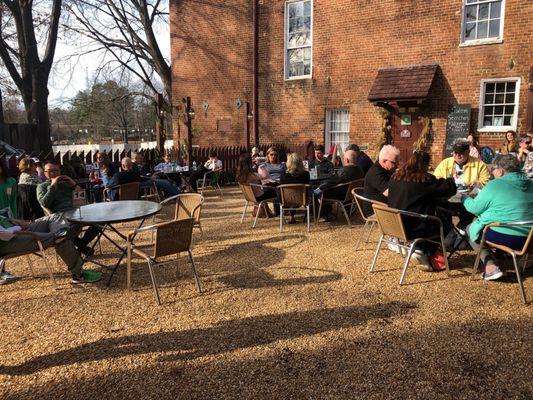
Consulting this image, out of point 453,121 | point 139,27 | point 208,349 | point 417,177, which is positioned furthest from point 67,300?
point 139,27

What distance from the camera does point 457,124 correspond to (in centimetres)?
1191

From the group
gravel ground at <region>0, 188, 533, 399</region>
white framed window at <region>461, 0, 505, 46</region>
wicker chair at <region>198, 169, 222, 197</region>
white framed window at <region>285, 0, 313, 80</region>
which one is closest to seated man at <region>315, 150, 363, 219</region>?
gravel ground at <region>0, 188, 533, 399</region>

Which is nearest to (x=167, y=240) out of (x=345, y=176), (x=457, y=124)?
(x=345, y=176)

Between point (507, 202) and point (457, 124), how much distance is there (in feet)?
28.7

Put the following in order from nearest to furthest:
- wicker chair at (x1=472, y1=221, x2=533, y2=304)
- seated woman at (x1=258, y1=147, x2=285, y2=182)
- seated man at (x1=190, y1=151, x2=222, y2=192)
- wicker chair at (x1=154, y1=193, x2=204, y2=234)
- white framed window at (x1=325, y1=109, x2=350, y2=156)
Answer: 1. wicker chair at (x1=472, y1=221, x2=533, y2=304)
2. wicker chair at (x1=154, y1=193, x2=204, y2=234)
3. seated woman at (x1=258, y1=147, x2=285, y2=182)
4. seated man at (x1=190, y1=151, x2=222, y2=192)
5. white framed window at (x1=325, y1=109, x2=350, y2=156)

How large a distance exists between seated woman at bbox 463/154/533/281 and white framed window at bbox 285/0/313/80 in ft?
36.5

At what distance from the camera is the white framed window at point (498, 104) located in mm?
11266

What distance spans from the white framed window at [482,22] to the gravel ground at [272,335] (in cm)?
877

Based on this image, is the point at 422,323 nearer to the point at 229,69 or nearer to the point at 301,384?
the point at 301,384

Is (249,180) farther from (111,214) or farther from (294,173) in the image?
(111,214)

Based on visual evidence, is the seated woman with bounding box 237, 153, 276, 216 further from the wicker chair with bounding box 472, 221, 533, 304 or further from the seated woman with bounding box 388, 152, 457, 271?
the wicker chair with bounding box 472, 221, 533, 304

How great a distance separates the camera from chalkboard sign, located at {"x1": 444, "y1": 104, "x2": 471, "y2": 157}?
464 inches

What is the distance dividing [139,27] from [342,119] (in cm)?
1328

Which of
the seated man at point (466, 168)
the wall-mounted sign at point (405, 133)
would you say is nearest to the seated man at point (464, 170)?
the seated man at point (466, 168)
